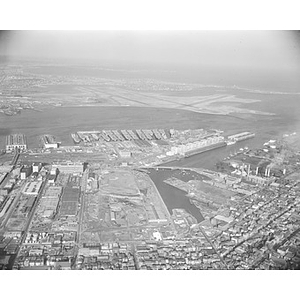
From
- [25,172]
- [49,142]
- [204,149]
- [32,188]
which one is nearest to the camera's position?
[32,188]

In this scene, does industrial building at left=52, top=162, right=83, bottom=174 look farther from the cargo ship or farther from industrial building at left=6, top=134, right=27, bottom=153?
the cargo ship

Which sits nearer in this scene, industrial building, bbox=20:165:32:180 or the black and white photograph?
the black and white photograph

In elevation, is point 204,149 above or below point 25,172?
above

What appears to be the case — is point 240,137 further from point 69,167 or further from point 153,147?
point 69,167

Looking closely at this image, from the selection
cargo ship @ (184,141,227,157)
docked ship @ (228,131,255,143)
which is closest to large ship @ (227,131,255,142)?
docked ship @ (228,131,255,143)

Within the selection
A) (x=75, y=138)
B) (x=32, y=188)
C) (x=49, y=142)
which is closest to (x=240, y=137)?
(x=75, y=138)

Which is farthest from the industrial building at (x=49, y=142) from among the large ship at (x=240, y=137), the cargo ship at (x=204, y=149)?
the large ship at (x=240, y=137)

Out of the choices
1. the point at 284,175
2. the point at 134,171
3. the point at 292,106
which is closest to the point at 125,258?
the point at 134,171
